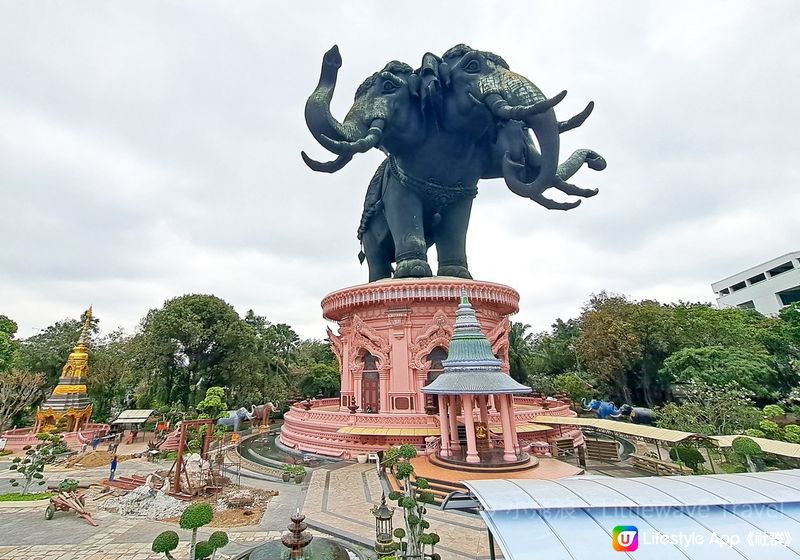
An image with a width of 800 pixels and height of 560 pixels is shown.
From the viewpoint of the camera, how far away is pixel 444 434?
46.4ft

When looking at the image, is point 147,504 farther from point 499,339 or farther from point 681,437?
point 681,437

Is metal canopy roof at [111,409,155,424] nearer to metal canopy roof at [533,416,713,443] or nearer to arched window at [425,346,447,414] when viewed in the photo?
arched window at [425,346,447,414]

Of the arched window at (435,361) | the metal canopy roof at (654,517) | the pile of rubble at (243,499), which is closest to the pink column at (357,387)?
the arched window at (435,361)

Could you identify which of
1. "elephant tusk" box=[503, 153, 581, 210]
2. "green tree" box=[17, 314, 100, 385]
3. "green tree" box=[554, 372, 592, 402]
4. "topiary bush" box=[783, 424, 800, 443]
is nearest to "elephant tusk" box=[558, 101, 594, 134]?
"elephant tusk" box=[503, 153, 581, 210]

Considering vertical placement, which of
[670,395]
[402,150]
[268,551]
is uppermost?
[402,150]

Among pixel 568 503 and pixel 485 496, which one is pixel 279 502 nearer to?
pixel 485 496

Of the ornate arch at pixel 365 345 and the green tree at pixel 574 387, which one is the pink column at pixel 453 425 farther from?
the green tree at pixel 574 387

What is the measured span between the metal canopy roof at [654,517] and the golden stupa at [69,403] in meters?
32.1

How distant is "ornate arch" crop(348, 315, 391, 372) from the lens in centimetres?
1895

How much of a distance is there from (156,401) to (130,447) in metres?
11.2

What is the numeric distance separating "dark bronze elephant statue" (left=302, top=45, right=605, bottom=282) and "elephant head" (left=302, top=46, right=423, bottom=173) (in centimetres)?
4

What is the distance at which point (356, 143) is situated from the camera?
53.4 ft

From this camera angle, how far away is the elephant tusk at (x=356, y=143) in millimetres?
15656

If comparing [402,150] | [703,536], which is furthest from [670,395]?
[703,536]
